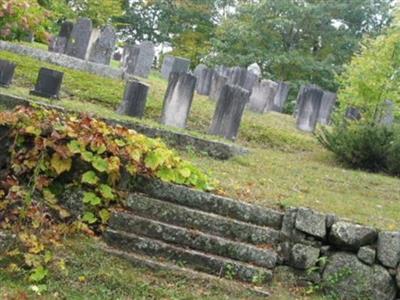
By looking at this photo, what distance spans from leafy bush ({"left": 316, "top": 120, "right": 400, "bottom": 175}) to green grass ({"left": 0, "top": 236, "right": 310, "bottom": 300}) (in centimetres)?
582

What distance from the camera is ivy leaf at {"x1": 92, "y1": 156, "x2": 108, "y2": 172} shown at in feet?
18.0

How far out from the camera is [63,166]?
18.0 ft

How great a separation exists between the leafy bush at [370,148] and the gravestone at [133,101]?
3.97 meters

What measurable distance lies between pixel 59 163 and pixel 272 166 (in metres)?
4.16

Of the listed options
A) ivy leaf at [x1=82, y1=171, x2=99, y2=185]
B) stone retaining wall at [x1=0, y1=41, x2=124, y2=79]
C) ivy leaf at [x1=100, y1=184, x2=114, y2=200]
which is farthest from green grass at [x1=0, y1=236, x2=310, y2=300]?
stone retaining wall at [x1=0, y1=41, x2=124, y2=79]

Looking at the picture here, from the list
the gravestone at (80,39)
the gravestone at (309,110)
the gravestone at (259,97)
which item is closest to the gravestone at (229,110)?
the gravestone at (309,110)

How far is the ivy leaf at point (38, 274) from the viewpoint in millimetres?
4504

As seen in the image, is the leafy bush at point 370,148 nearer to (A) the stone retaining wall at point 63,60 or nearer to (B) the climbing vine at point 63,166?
(B) the climbing vine at point 63,166

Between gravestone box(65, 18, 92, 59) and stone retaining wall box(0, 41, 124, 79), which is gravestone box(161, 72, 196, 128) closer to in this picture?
stone retaining wall box(0, 41, 124, 79)

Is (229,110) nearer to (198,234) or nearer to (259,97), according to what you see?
(198,234)

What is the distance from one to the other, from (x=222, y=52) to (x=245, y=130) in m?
16.5

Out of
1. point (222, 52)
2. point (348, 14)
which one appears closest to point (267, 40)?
point (222, 52)

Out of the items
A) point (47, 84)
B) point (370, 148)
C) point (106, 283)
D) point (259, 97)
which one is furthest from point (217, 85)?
point (106, 283)

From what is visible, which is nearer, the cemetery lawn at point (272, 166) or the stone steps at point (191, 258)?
the stone steps at point (191, 258)
